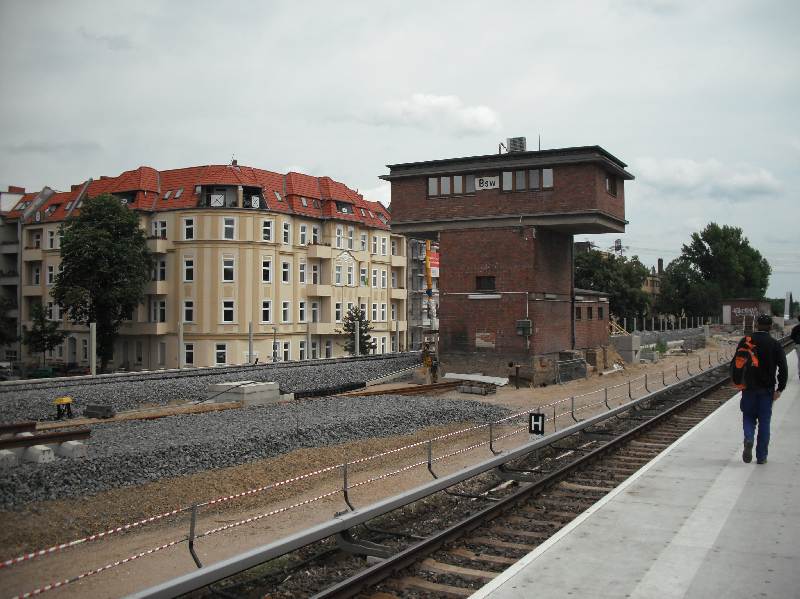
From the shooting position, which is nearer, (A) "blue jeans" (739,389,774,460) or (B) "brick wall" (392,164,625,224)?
(A) "blue jeans" (739,389,774,460)

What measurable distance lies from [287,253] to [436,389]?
2502 centimetres

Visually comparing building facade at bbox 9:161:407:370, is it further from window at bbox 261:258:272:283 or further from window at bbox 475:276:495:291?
window at bbox 475:276:495:291

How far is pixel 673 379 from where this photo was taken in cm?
3106

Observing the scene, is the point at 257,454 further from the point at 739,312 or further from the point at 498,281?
the point at 739,312

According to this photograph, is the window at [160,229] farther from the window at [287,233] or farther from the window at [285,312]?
the window at [285,312]

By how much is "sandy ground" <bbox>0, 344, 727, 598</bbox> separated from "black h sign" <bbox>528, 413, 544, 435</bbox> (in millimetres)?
1678

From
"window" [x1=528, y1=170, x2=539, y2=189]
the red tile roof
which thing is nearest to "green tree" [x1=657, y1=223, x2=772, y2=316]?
the red tile roof

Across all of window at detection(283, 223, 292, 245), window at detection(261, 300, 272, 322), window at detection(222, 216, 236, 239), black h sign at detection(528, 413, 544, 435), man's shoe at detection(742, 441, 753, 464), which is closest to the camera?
man's shoe at detection(742, 441, 753, 464)

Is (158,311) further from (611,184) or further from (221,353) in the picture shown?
(611,184)

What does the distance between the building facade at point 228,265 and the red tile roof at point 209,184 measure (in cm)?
11

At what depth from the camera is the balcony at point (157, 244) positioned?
163ft

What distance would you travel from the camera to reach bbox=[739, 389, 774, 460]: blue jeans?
34.3ft

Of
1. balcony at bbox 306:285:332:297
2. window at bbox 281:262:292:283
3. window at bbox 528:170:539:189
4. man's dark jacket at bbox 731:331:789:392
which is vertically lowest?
man's dark jacket at bbox 731:331:789:392

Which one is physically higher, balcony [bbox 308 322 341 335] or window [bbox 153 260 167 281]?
window [bbox 153 260 167 281]
